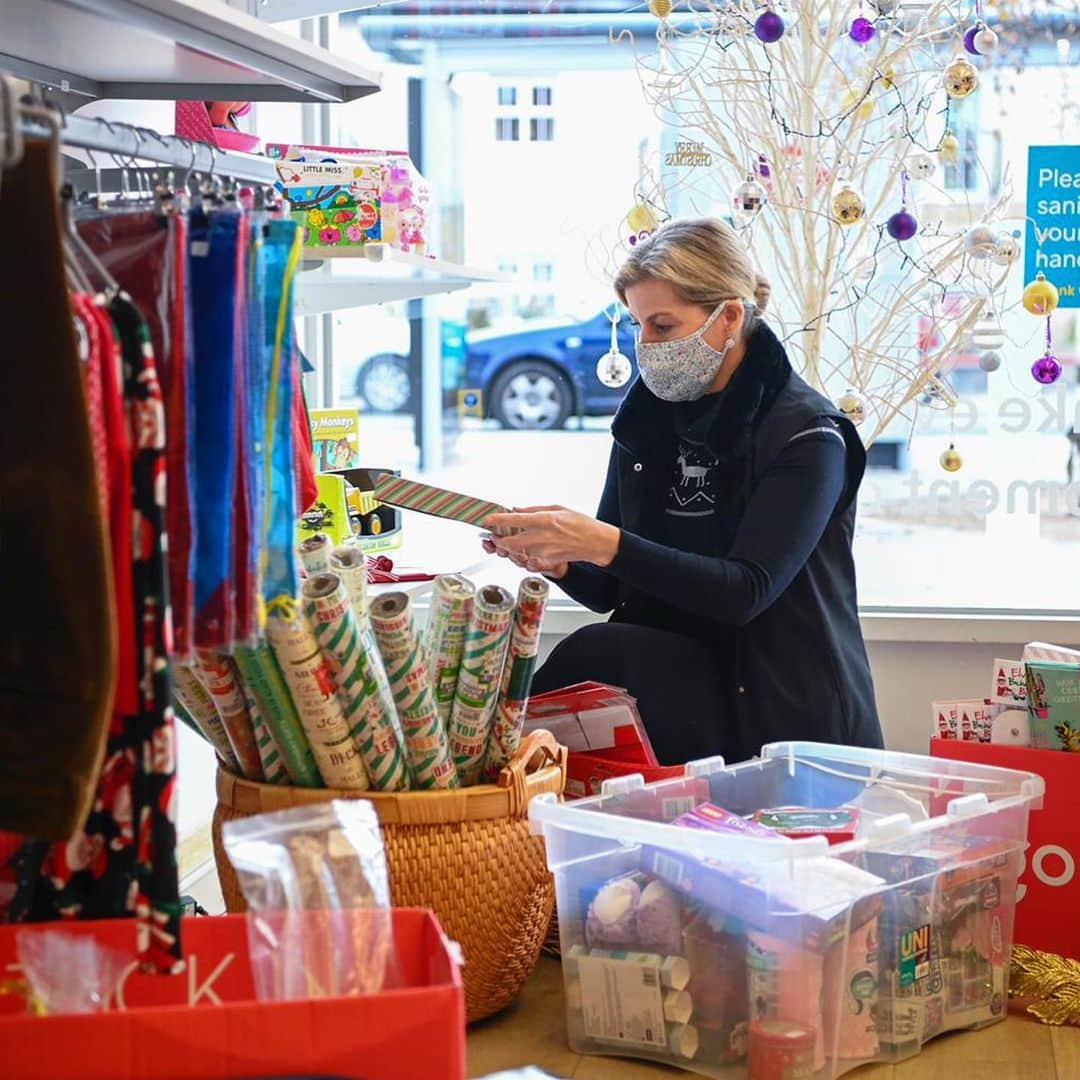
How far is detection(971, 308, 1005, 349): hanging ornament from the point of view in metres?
3.14

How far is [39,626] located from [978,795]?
1389 millimetres

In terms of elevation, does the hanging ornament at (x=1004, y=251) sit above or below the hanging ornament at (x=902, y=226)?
below

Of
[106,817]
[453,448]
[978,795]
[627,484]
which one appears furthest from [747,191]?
[106,817]

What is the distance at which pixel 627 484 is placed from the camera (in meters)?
2.65

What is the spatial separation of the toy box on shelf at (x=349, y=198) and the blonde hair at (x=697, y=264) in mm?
380

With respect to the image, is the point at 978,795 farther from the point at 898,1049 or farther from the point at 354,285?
the point at 354,285

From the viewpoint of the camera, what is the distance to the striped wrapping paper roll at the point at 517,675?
6.75 feet

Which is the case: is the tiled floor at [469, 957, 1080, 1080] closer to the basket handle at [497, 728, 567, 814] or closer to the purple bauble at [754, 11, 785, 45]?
the basket handle at [497, 728, 567, 814]

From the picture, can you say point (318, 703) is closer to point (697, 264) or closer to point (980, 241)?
point (697, 264)

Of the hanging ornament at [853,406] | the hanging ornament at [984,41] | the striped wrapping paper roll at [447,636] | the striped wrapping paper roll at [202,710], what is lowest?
the striped wrapping paper roll at [202,710]

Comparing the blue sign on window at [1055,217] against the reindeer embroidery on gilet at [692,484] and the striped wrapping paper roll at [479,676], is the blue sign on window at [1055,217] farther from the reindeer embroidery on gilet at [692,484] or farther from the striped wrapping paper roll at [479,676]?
A: the striped wrapping paper roll at [479,676]

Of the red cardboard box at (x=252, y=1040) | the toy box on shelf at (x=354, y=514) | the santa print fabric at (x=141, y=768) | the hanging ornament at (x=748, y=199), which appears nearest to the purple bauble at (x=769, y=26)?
the hanging ornament at (x=748, y=199)

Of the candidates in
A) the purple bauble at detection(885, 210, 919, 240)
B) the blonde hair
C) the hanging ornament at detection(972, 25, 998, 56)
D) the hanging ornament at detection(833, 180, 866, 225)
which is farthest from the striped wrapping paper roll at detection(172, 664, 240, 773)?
the hanging ornament at detection(972, 25, 998, 56)

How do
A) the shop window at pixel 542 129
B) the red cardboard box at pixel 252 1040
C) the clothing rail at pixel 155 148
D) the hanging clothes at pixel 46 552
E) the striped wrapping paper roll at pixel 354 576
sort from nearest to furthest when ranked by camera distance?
the hanging clothes at pixel 46 552, the red cardboard box at pixel 252 1040, the clothing rail at pixel 155 148, the striped wrapping paper roll at pixel 354 576, the shop window at pixel 542 129
